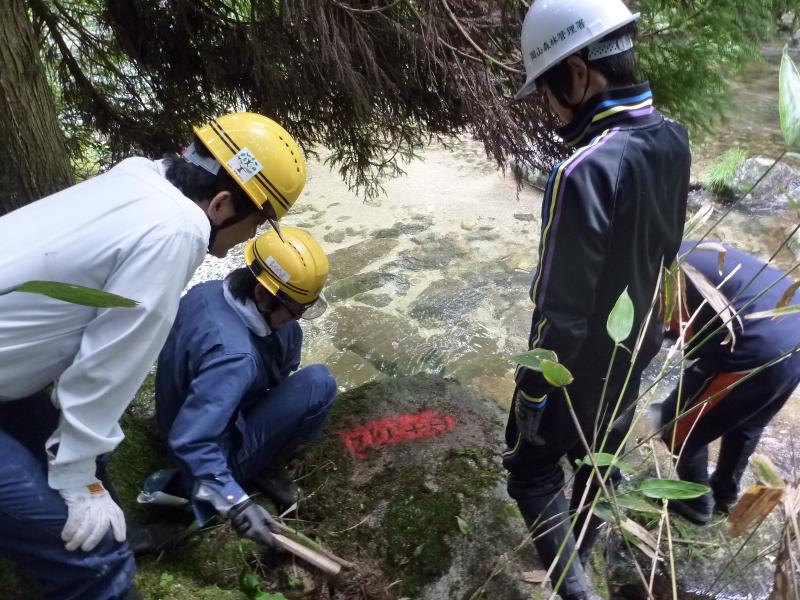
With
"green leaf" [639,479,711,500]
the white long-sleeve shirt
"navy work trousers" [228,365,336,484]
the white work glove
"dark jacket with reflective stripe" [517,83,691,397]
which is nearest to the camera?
"green leaf" [639,479,711,500]

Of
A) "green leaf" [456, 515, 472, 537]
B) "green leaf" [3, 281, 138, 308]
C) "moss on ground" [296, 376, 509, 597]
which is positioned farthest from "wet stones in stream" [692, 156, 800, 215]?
"green leaf" [3, 281, 138, 308]

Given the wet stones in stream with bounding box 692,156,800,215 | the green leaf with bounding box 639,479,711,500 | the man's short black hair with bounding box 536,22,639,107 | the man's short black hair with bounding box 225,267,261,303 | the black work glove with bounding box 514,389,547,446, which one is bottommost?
the wet stones in stream with bounding box 692,156,800,215

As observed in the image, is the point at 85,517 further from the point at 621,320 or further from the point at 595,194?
the point at 595,194

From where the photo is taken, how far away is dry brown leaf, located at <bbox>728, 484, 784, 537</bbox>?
1.13 metres

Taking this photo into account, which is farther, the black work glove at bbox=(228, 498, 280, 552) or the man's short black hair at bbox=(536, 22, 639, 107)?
the black work glove at bbox=(228, 498, 280, 552)

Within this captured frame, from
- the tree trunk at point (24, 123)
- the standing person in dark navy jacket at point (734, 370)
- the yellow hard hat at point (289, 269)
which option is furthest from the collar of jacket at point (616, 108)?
the tree trunk at point (24, 123)

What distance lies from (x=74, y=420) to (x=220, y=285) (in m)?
0.98

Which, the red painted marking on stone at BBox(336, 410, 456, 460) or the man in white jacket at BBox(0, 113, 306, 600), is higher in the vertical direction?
the man in white jacket at BBox(0, 113, 306, 600)

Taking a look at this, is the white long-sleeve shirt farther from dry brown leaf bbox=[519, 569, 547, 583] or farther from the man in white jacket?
dry brown leaf bbox=[519, 569, 547, 583]

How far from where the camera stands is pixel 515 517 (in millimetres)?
2533

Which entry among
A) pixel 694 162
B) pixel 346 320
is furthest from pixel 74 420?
pixel 694 162

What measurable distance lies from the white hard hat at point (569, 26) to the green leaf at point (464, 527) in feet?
5.99

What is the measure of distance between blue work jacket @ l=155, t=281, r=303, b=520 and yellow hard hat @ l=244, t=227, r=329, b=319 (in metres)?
0.19

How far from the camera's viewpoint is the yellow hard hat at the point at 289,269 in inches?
95.0
